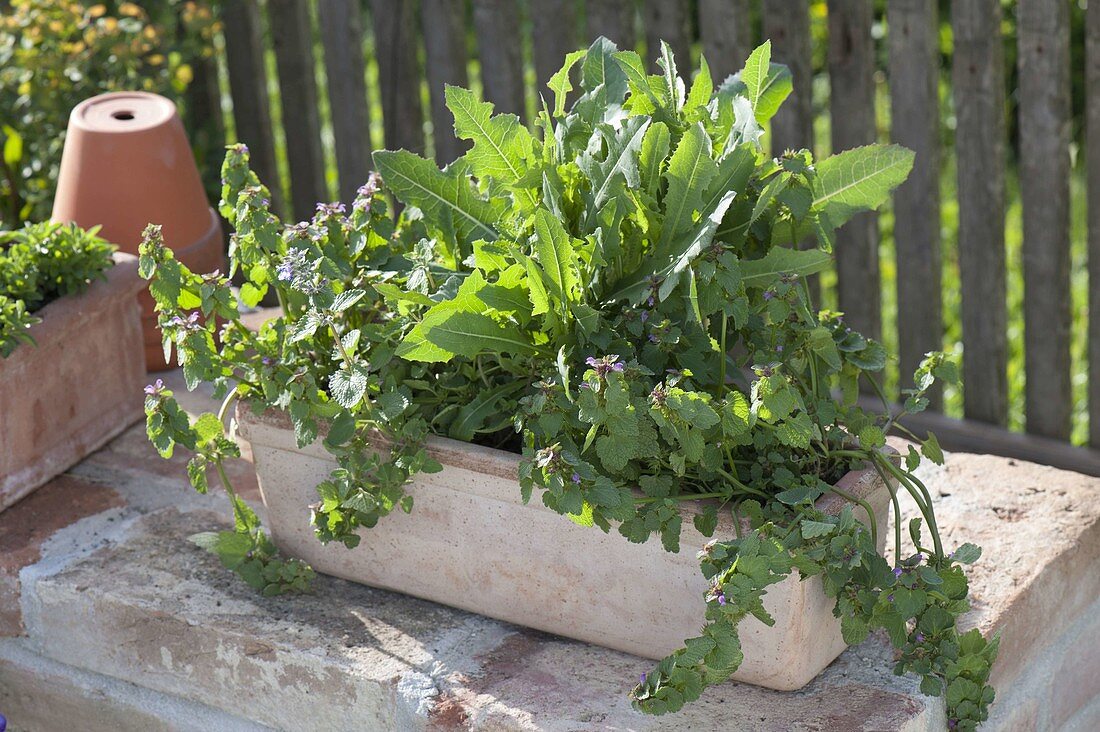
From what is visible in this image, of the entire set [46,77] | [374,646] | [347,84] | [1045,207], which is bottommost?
[374,646]

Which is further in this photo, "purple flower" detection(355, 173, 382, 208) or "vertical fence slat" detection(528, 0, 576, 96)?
"vertical fence slat" detection(528, 0, 576, 96)

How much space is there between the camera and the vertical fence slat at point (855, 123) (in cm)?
282

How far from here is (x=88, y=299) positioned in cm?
195

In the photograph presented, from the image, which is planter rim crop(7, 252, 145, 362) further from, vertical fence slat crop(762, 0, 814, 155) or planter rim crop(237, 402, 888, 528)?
vertical fence slat crop(762, 0, 814, 155)

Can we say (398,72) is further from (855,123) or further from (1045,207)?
(1045,207)

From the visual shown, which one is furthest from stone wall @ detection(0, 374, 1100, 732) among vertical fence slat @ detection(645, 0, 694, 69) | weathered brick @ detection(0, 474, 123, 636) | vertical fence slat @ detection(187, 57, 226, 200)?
vertical fence slat @ detection(187, 57, 226, 200)

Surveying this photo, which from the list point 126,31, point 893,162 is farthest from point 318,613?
point 126,31

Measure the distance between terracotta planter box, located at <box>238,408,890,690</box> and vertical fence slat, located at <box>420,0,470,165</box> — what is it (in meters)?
1.69

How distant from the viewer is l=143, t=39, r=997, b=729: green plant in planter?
1359mm

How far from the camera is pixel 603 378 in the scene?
132 cm

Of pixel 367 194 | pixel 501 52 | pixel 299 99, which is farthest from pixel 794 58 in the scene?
pixel 367 194

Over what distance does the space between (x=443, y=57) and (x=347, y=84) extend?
28cm

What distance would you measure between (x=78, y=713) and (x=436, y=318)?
740 millimetres

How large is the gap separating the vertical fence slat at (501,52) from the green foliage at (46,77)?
71 cm
